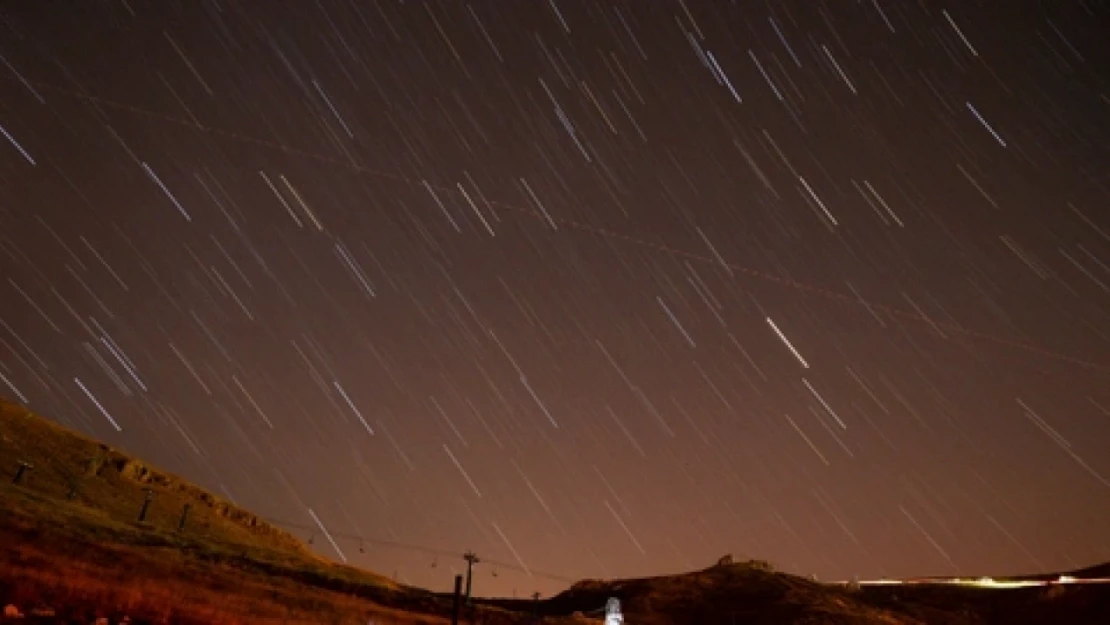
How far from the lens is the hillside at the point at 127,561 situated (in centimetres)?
2267

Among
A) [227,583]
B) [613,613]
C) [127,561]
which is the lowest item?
[613,613]

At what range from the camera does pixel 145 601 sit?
2350 cm

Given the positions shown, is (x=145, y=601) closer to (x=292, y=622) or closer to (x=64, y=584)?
(x=64, y=584)

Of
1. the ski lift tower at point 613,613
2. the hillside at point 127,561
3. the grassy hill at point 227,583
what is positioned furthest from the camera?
the ski lift tower at point 613,613

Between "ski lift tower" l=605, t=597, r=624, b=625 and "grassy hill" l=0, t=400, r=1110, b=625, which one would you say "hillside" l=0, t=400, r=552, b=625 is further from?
"ski lift tower" l=605, t=597, r=624, b=625

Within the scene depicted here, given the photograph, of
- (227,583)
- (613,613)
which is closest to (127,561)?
(227,583)

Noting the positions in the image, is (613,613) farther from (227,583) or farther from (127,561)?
(127,561)

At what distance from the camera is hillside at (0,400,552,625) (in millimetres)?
22672

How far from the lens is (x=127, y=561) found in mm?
34156

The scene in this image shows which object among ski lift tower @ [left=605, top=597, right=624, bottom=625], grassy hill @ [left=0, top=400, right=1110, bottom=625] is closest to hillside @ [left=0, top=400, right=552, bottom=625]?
grassy hill @ [left=0, top=400, right=1110, bottom=625]

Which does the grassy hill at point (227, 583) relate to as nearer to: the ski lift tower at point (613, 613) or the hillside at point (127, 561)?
the hillside at point (127, 561)

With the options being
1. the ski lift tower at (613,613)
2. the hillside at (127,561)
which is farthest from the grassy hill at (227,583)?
the ski lift tower at (613,613)

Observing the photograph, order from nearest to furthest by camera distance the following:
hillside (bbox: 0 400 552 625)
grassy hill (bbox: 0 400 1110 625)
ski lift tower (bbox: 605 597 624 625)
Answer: hillside (bbox: 0 400 552 625) → grassy hill (bbox: 0 400 1110 625) → ski lift tower (bbox: 605 597 624 625)

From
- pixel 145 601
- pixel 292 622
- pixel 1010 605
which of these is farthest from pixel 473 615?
pixel 1010 605
